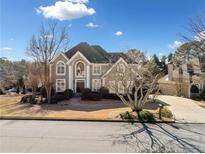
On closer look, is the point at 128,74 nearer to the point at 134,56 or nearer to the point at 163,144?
the point at 134,56

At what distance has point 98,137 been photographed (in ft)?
38.4

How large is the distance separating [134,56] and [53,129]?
37.2 ft

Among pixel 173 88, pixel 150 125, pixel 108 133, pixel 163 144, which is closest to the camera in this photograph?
pixel 163 144

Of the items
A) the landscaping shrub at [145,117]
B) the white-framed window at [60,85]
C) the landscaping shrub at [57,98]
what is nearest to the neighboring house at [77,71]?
the white-framed window at [60,85]

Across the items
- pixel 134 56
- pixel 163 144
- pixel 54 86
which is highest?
pixel 134 56

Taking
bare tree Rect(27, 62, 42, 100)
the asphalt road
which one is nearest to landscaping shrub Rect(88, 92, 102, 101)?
bare tree Rect(27, 62, 42, 100)

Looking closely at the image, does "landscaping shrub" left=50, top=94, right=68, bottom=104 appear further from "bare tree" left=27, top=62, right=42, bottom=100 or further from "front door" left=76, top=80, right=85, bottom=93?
"front door" left=76, top=80, right=85, bottom=93

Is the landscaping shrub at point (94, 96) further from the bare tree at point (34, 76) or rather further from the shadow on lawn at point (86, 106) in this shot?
the bare tree at point (34, 76)

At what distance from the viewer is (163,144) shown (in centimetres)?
1080

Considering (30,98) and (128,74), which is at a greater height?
(128,74)

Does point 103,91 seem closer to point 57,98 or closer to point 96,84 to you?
point 96,84

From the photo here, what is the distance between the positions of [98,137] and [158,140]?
2.96 metres

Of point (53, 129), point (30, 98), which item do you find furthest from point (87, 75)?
point (53, 129)

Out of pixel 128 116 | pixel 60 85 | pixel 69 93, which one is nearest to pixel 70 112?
pixel 128 116
